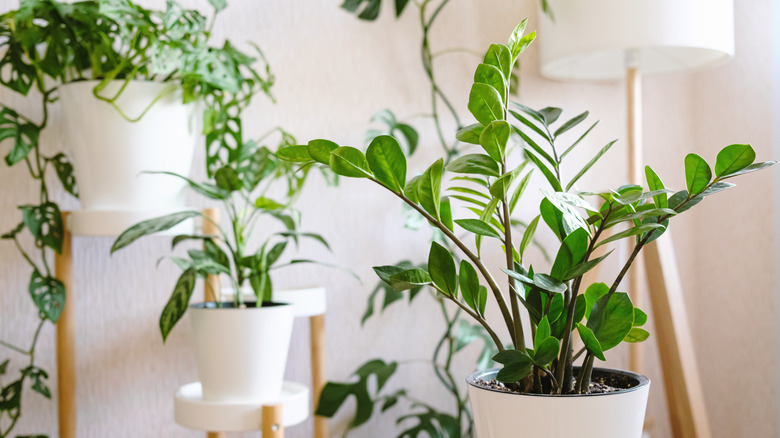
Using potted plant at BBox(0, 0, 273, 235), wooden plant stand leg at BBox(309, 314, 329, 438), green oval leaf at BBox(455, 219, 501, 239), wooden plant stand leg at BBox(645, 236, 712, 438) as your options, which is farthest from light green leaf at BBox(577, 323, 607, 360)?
wooden plant stand leg at BBox(645, 236, 712, 438)

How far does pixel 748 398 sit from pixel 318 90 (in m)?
1.29

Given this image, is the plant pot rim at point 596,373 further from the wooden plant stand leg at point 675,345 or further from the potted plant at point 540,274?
the wooden plant stand leg at point 675,345

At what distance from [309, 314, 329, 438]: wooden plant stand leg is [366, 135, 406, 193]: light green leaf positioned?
0.85 m

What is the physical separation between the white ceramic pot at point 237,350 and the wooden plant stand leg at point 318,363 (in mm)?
321

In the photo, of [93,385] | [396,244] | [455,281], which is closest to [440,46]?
[396,244]

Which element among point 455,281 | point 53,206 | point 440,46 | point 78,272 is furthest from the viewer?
point 440,46

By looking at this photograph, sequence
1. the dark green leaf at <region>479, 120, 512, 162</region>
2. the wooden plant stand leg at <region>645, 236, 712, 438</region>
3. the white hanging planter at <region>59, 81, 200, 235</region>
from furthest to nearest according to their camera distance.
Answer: the wooden plant stand leg at <region>645, 236, 712, 438</region> → the white hanging planter at <region>59, 81, 200, 235</region> → the dark green leaf at <region>479, 120, 512, 162</region>

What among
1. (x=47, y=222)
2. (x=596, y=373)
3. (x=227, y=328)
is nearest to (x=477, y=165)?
(x=596, y=373)

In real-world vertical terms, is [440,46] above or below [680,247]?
above

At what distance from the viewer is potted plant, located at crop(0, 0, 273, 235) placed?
3.46 feet

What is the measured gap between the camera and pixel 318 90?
158cm

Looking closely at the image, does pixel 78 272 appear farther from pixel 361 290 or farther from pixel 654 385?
pixel 654 385

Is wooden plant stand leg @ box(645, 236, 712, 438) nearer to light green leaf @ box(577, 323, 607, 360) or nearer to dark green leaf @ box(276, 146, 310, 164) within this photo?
light green leaf @ box(577, 323, 607, 360)

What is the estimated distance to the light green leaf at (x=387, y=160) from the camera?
0.56 m
